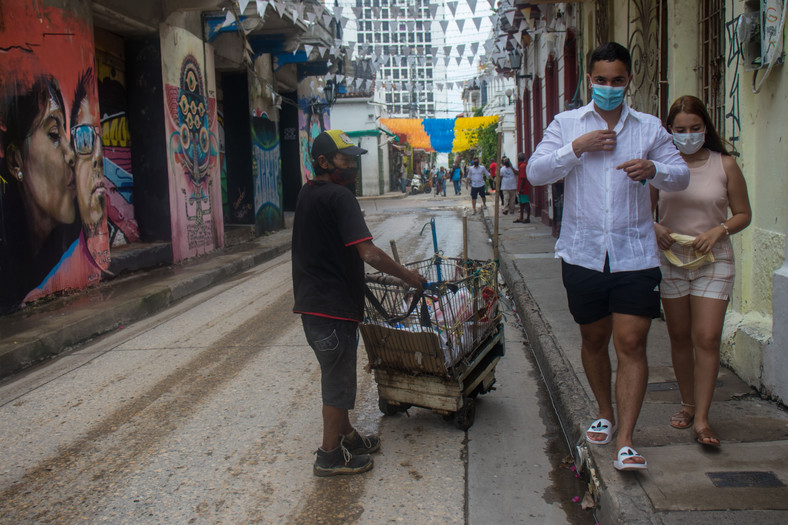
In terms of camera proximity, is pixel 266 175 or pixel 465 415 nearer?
pixel 465 415

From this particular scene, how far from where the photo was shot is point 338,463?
154 inches

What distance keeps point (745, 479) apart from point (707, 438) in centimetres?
36

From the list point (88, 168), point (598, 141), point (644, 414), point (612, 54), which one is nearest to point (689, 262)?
point (598, 141)

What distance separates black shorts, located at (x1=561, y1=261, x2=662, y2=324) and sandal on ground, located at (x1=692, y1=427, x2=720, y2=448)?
0.73 metres

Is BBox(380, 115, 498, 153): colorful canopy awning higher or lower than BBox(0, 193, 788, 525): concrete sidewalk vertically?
higher

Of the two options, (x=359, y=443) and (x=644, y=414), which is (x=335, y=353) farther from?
(x=644, y=414)

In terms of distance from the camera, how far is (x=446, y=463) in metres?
4.07

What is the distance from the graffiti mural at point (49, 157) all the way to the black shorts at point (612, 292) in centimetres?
683

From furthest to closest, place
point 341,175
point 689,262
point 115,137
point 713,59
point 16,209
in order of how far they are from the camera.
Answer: point 115,137 < point 16,209 < point 713,59 < point 341,175 < point 689,262

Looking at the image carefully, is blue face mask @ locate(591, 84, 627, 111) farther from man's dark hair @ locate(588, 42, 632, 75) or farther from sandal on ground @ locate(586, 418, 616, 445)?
sandal on ground @ locate(586, 418, 616, 445)

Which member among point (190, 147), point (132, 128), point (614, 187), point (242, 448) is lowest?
point (242, 448)

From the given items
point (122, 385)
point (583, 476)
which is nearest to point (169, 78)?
point (122, 385)

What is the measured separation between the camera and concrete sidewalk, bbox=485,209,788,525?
3.04 meters

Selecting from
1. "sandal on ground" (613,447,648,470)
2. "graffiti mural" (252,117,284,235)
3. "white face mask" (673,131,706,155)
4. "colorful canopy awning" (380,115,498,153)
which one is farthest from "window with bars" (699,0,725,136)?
"colorful canopy awning" (380,115,498,153)
